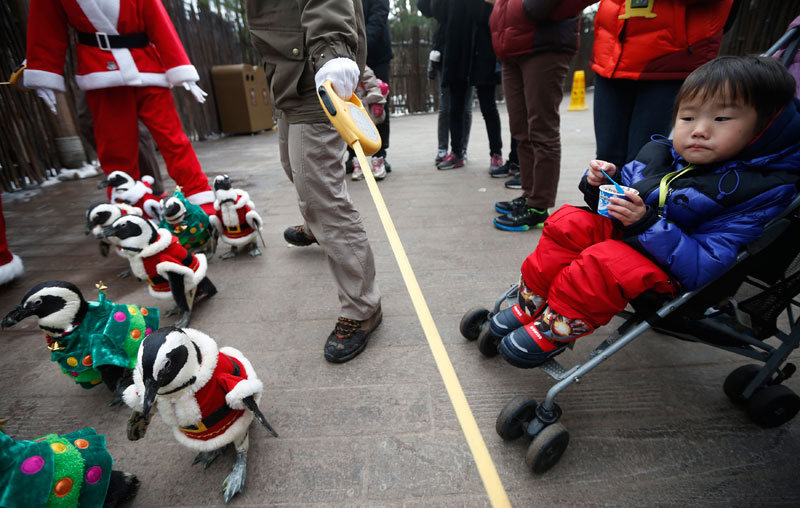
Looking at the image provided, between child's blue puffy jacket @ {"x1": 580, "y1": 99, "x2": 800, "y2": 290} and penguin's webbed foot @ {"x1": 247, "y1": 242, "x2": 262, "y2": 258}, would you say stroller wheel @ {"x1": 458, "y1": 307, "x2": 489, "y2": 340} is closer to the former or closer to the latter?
child's blue puffy jacket @ {"x1": 580, "y1": 99, "x2": 800, "y2": 290}

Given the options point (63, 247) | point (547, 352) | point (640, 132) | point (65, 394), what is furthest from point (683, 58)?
point (63, 247)

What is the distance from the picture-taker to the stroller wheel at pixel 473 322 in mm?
1837

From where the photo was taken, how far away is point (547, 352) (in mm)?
1363

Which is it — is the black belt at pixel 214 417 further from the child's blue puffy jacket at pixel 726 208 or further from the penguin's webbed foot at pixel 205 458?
the child's blue puffy jacket at pixel 726 208

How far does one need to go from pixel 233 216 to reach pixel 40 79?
1654mm

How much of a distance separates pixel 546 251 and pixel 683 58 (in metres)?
1.24

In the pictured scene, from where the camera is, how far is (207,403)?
4.05 ft

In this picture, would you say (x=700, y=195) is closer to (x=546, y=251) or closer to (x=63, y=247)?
(x=546, y=251)

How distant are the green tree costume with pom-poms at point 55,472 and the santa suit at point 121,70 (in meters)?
2.45

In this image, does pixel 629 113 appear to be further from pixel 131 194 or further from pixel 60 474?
pixel 131 194

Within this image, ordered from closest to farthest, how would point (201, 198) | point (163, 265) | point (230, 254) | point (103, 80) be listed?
point (163, 265), point (103, 80), point (230, 254), point (201, 198)

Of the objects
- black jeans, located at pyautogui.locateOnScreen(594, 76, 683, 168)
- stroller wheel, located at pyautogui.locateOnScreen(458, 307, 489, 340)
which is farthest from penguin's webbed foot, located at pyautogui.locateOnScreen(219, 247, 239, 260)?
black jeans, located at pyautogui.locateOnScreen(594, 76, 683, 168)

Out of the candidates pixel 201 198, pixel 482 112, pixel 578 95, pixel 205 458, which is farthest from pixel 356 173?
pixel 578 95

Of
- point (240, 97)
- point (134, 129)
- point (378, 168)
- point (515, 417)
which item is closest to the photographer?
point (515, 417)
